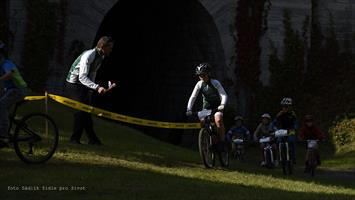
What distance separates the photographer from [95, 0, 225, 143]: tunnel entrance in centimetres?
2278

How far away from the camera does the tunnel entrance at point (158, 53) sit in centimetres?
2278

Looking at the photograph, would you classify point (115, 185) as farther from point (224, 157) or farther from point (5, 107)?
point (224, 157)

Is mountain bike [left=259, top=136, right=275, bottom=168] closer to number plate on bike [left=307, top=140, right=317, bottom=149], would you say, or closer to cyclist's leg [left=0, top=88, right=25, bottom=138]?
number plate on bike [left=307, top=140, right=317, bottom=149]

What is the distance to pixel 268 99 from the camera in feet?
72.4

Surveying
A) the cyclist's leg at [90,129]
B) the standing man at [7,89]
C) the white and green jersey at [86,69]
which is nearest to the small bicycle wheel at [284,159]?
the cyclist's leg at [90,129]

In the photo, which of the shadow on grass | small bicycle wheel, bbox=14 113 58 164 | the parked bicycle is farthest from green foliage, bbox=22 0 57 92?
the shadow on grass

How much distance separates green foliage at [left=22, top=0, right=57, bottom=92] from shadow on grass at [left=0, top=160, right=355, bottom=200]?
1046 centimetres

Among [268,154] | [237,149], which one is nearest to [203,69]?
[268,154]

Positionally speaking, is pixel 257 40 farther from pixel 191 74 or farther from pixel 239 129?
pixel 239 129

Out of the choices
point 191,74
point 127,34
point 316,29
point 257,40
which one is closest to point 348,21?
point 316,29

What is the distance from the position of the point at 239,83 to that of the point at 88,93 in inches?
430

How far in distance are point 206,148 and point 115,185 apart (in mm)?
3000

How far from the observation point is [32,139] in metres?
9.55

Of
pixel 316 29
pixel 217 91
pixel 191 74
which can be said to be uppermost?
pixel 316 29
